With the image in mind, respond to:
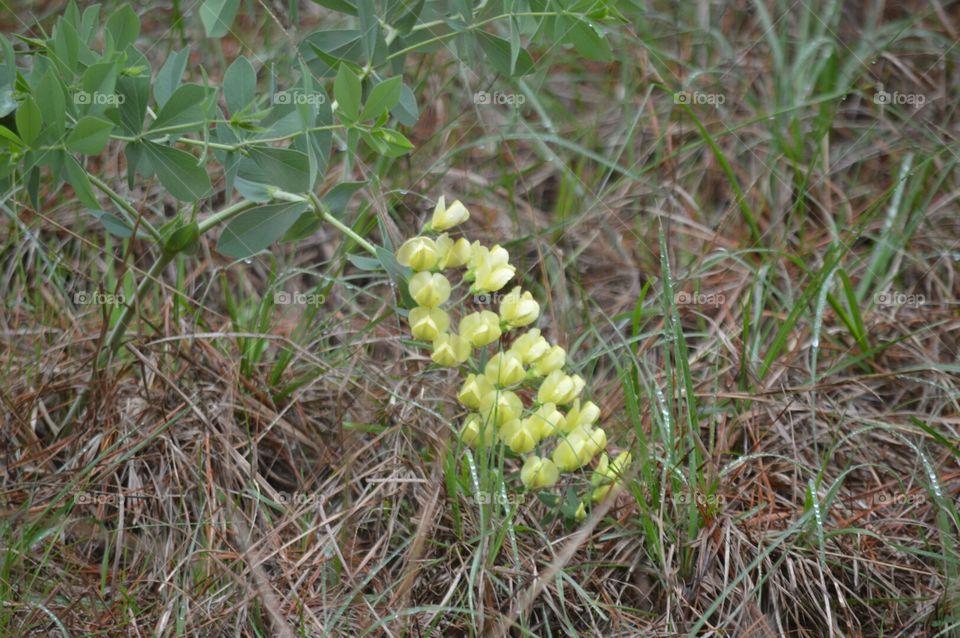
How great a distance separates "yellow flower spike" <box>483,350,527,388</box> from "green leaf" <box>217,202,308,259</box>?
0.33 meters

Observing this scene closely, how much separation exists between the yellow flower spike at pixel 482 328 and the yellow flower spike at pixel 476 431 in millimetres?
105

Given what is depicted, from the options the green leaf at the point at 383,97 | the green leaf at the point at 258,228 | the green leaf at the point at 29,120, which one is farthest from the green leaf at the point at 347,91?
the green leaf at the point at 29,120

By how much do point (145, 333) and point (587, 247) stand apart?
2.97 ft

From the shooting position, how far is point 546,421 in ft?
4.13

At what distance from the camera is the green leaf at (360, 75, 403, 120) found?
47.9 inches

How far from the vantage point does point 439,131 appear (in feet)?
6.99

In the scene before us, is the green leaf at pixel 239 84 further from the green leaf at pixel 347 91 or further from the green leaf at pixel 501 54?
the green leaf at pixel 501 54

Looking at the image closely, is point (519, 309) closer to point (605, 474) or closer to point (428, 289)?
point (428, 289)

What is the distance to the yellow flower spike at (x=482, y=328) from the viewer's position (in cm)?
124

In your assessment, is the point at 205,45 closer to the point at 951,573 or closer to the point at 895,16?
the point at 895,16

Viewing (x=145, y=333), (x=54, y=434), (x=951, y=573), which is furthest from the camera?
(x=145, y=333)

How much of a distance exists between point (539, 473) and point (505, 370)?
0.15m

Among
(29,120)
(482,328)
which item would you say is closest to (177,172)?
(29,120)

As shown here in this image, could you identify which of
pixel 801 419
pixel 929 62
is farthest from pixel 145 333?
pixel 929 62
